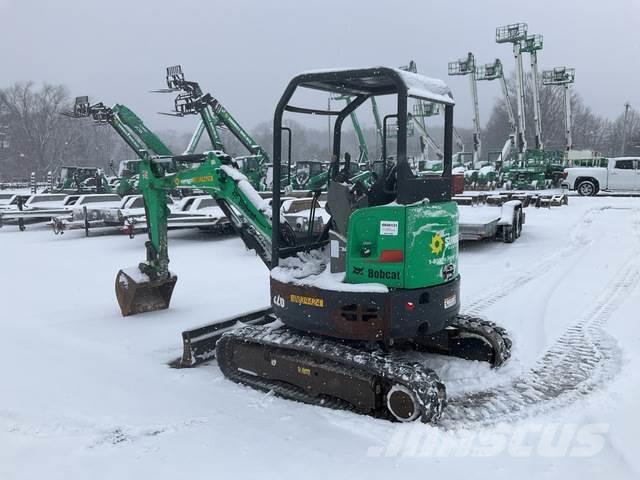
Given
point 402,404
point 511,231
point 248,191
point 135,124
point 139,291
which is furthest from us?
point 135,124

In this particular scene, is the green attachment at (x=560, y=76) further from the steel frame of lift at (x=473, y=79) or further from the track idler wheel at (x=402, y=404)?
the track idler wheel at (x=402, y=404)

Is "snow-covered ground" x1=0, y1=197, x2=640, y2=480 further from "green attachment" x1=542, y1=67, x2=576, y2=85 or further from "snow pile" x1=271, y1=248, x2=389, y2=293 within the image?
"green attachment" x1=542, y1=67, x2=576, y2=85

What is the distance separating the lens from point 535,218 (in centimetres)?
1828

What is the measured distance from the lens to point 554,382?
5.26m

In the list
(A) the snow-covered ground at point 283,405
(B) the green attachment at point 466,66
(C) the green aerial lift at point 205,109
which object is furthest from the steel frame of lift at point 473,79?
(A) the snow-covered ground at point 283,405

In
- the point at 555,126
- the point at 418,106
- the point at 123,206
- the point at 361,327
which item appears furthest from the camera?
the point at 555,126

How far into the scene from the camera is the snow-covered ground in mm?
3822

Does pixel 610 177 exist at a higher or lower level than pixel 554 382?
higher

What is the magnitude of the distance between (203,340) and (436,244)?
2680 millimetres

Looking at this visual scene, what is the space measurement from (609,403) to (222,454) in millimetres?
3216

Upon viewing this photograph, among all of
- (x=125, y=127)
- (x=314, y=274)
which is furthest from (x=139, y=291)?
(x=125, y=127)

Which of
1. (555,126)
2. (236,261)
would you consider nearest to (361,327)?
(236,261)

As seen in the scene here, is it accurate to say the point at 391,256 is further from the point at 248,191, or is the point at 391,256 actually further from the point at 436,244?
the point at 248,191

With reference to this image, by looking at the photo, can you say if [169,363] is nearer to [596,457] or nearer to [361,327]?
[361,327]
